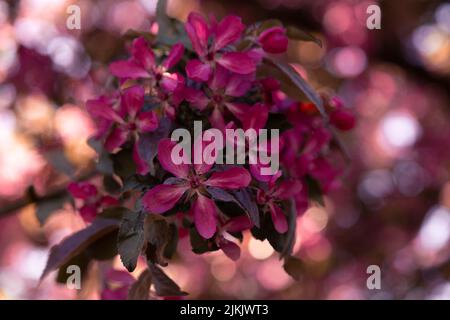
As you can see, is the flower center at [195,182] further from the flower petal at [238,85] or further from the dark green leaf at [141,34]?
the dark green leaf at [141,34]

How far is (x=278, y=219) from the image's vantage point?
121cm

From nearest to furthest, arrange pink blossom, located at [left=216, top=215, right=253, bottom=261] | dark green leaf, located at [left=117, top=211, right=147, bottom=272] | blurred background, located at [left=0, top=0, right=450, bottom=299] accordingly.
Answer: dark green leaf, located at [left=117, top=211, right=147, bottom=272]
pink blossom, located at [left=216, top=215, right=253, bottom=261]
blurred background, located at [left=0, top=0, right=450, bottom=299]

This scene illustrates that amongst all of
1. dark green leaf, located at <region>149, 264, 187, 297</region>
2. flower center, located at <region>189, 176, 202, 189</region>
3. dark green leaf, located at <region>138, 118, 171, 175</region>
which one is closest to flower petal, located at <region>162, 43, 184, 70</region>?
dark green leaf, located at <region>138, 118, 171, 175</region>

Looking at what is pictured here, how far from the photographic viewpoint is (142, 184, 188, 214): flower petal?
1.10 metres

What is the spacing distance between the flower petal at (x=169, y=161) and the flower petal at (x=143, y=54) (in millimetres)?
216

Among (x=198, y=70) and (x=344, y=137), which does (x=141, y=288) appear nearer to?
(x=198, y=70)

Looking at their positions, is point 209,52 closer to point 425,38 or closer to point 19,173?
point 19,173

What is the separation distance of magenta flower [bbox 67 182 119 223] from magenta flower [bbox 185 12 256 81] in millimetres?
349

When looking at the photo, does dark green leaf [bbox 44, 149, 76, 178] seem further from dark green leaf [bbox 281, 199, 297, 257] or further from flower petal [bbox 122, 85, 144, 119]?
dark green leaf [bbox 281, 199, 297, 257]

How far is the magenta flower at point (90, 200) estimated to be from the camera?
1.41 m

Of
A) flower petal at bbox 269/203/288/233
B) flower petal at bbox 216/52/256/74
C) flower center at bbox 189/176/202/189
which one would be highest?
flower petal at bbox 216/52/256/74

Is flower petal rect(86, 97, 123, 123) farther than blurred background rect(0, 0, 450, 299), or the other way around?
blurred background rect(0, 0, 450, 299)
